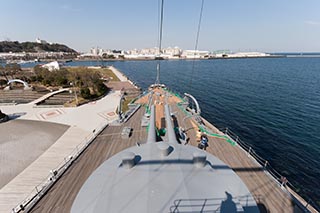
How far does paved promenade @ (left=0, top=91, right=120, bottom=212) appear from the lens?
16.0 metres

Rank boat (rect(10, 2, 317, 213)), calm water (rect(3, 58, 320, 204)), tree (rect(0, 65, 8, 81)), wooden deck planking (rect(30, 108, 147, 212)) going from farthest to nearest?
tree (rect(0, 65, 8, 81))
calm water (rect(3, 58, 320, 204))
wooden deck planking (rect(30, 108, 147, 212))
boat (rect(10, 2, 317, 213))

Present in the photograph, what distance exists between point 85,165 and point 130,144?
5.04 metres

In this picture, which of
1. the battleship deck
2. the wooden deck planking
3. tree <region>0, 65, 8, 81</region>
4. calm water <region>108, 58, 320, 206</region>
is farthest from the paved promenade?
tree <region>0, 65, 8, 81</region>

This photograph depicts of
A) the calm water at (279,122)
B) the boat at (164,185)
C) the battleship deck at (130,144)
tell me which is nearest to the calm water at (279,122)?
the calm water at (279,122)

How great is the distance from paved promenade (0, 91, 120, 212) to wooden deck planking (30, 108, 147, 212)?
5.71m

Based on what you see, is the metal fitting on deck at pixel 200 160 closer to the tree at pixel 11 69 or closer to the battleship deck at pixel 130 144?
the battleship deck at pixel 130 144

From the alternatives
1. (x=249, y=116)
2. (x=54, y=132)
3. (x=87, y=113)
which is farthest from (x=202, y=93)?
(x=54, y=132)

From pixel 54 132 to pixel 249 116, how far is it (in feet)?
132

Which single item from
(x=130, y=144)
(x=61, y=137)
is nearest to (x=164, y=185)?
(x=130, y=144)

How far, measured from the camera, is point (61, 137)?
26.0 meters

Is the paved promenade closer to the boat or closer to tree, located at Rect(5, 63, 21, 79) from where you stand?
the boat

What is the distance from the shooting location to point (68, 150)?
22656mm

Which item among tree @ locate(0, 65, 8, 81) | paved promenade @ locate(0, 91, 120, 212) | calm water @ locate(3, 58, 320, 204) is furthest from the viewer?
tree @ locate(0, 65, 8, 81)

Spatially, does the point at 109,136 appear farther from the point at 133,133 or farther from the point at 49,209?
the point at 49,209
